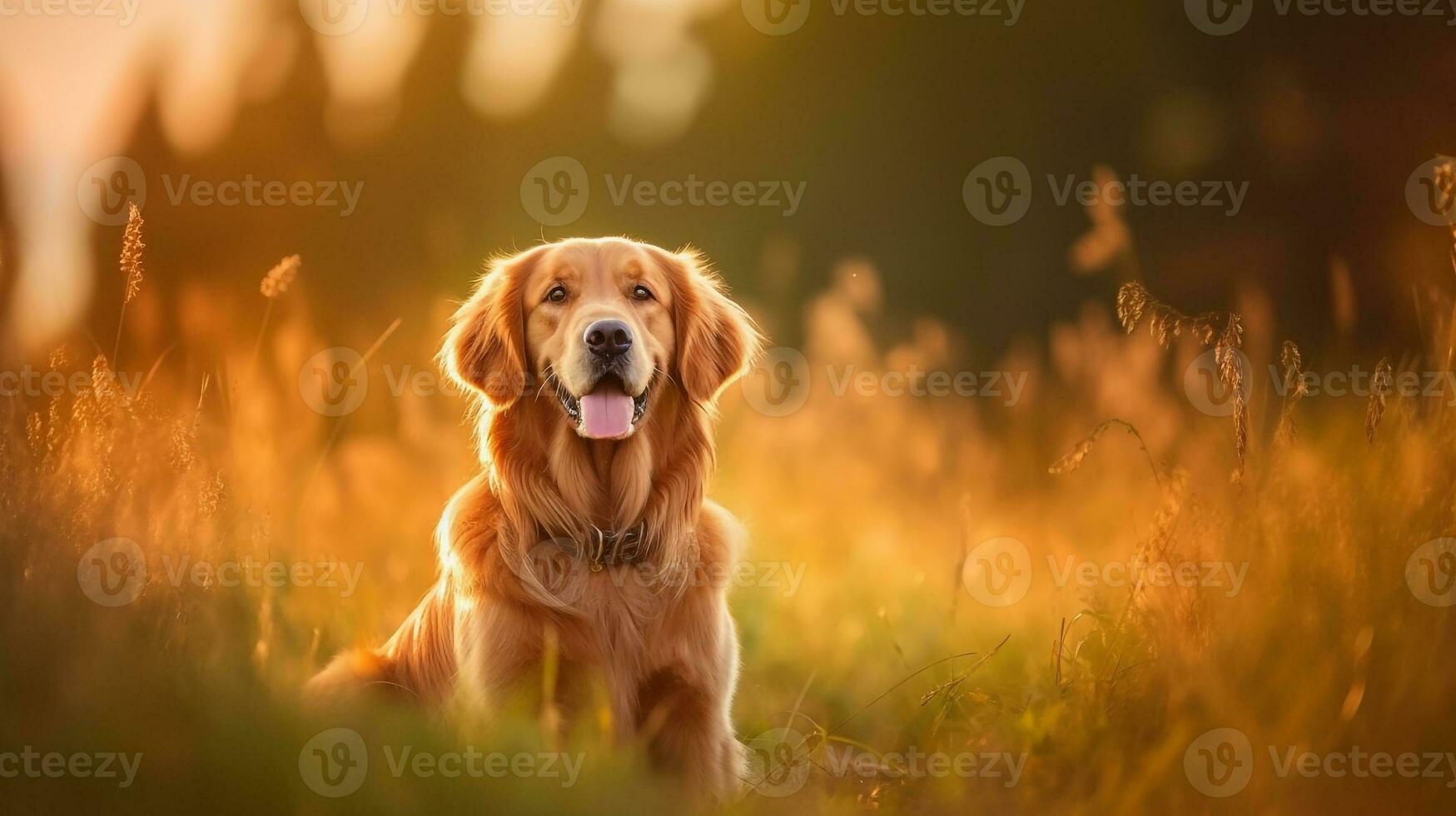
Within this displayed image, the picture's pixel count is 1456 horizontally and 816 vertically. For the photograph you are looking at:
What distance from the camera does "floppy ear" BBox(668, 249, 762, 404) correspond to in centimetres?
380

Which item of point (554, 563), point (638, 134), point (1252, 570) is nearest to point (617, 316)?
point (554, 563)

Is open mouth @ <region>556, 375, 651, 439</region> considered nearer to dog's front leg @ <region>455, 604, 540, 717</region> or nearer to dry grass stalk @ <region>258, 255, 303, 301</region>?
dog's front leg @ <region>455, 604, 540, 717</region>

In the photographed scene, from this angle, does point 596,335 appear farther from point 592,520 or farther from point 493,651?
point 493,651

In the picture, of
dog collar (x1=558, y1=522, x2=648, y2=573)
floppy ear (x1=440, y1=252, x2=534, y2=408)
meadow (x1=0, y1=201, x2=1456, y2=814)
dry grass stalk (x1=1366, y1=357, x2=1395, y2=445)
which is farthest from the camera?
floppy ear (x1=440, y1=252, x2=534, y2=408)

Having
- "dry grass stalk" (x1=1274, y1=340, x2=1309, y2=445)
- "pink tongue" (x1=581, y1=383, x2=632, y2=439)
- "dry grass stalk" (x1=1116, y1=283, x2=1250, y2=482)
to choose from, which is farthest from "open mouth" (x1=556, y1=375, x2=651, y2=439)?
"dry grass stalk" (x1=1274, y1=340, x2=1309, y2=445)

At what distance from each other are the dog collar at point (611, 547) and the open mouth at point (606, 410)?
32 cm

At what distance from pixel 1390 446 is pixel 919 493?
233cm

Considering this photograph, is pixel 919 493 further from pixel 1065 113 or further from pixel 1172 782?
pixel 1065 113

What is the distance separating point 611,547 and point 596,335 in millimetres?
693

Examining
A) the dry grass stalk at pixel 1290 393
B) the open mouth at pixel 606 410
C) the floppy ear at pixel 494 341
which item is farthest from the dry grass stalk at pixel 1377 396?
the floppy ear at pixel 494 341

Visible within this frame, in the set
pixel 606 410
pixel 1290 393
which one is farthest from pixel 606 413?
pixel 1290 393

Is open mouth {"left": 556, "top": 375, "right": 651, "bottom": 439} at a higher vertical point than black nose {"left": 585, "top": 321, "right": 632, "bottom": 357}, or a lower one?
lower

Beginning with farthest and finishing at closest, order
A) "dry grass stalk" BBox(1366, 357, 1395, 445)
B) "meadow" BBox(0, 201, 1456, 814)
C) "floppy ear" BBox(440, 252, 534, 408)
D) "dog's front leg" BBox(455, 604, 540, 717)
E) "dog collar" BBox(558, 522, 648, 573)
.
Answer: "floppy ear" BBox(440, 252, 534, 408) < "dog collar" BBox(558, 522, 648, 573) < "dog's front leg" BBox(455, 604, 540, 717) < "dry grass stalk" BBox(1366, 357, 1395, 445) < "meadow" BBox(0, 201, 1456, 814)

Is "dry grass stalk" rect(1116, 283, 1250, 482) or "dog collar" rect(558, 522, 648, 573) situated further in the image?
"dog collar" rect(558, 522, 648, 573)
